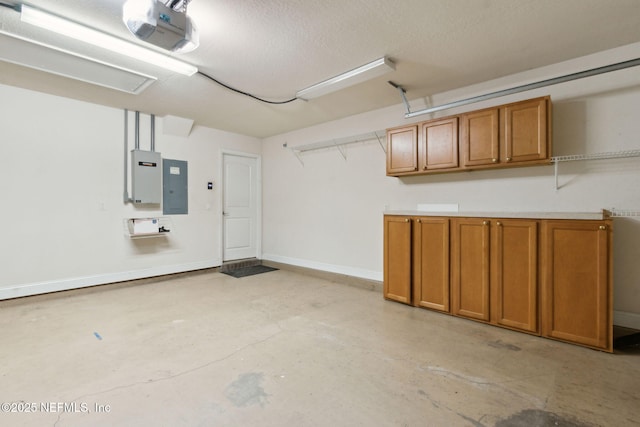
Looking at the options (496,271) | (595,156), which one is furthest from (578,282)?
(595,156)

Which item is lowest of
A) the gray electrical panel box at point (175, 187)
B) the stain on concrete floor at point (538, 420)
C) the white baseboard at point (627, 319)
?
the stain on concrete floor at point (538, 420)

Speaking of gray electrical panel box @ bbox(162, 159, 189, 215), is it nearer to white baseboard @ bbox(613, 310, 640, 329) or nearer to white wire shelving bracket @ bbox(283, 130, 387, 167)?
white wire shelving bracket @ bbox(283, 130, 387, 167)

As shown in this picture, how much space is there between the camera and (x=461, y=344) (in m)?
2.61

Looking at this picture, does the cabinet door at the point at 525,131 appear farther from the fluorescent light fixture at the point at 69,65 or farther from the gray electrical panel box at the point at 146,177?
the gray electrical panel box at the point at 146,177

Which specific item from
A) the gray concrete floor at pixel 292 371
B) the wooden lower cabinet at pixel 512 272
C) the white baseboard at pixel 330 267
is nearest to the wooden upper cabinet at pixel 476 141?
the wooden lower cabinet at pixel 512 272

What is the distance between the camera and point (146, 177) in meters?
4.57

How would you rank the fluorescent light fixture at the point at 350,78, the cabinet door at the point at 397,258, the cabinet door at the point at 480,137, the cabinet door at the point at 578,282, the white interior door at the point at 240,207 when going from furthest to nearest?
1. the white interior door at the point at 240,207
2. the cabinet door at the point at 397,258
3. the cabinet door at the point at 480,137
4. the fluorescent light fixture at the point at 350,78
5. the cabinet door at the point at 578,282

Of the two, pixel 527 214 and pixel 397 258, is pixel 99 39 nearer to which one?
pixel 397 258

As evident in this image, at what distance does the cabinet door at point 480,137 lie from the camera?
121 inches

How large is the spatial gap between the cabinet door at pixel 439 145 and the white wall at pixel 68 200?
4.01 meters

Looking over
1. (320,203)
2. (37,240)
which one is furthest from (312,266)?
(37,240)

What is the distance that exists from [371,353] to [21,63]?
4.39 m

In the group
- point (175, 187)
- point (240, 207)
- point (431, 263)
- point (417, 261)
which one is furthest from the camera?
point (240, 207)

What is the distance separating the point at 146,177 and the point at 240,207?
6.18ft
